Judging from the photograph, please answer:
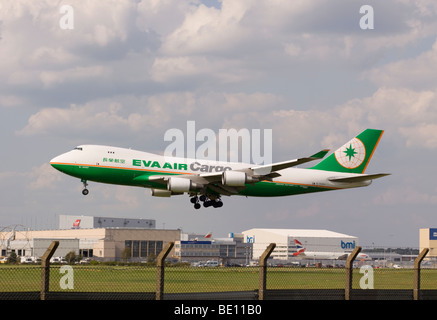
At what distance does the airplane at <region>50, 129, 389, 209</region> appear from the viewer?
53.0 metres

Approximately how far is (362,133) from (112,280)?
145ft

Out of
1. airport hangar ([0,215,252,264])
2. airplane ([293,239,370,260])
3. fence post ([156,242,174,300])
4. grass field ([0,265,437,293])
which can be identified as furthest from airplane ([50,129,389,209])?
fence post ([156,242,174,300])

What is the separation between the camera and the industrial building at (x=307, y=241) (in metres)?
88.7

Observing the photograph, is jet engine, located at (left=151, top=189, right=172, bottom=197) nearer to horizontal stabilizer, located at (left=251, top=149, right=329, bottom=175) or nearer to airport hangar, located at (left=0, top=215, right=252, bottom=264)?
horizontal stabilizer, located at (left=251, top=149, right=329, bottom=175)

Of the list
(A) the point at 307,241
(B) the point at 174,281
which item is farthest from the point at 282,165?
(A) the point at 307,241

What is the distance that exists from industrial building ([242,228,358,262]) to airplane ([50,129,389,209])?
17.0m

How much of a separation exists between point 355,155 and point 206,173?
17059 mm

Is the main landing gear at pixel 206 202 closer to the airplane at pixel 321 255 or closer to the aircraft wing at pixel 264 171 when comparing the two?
the aircraft wing at pixel 264 171

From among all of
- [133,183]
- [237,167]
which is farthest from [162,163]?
[237,167]

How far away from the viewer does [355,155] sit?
6556 cm

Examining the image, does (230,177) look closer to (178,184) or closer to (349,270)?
(178,184)

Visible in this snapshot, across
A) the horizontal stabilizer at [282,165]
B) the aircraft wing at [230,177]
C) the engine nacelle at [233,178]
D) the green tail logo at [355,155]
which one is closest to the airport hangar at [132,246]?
the green tail logo at [355,155]

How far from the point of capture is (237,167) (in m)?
58.1
